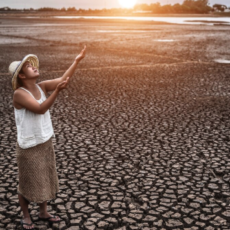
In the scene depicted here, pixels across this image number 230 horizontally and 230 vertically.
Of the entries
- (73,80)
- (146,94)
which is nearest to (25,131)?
(146,94)

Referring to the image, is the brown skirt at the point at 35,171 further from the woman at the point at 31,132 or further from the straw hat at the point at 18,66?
the straw hat at the point at 18,66

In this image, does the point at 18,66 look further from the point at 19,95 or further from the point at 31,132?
the point at 31,132

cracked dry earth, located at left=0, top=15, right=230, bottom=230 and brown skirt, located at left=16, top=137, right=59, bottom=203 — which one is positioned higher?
brown skirt, located at left=16, top=137, right=59, bottom=203

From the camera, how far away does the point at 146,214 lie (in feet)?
9.00

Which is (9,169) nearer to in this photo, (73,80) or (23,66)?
(23,66)

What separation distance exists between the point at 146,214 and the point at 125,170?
2.55 ft

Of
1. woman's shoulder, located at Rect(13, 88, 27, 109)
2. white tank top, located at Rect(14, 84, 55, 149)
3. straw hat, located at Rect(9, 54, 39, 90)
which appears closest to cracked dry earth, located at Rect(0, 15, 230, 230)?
white tank top, located at Rect(14, 84, 55, 149)

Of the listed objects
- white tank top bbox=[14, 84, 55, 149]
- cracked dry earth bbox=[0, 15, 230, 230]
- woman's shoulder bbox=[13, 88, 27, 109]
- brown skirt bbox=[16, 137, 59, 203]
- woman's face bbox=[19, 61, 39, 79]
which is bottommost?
cracked dry earth bbox=[0, 15, 230, 230]

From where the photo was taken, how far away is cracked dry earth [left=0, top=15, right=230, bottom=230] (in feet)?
9.03

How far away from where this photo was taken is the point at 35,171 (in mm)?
2475

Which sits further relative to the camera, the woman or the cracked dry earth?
the cracked dry earth

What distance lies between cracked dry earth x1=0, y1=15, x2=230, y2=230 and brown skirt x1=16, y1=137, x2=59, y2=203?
10.5 inches

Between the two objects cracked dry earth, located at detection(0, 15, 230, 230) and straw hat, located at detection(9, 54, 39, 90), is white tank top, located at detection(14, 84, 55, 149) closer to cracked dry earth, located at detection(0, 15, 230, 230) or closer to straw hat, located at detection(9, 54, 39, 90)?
straw hat, located at detection(9, 54, 39, 90)

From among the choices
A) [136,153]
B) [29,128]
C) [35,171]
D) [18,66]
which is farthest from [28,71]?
[136,153]
